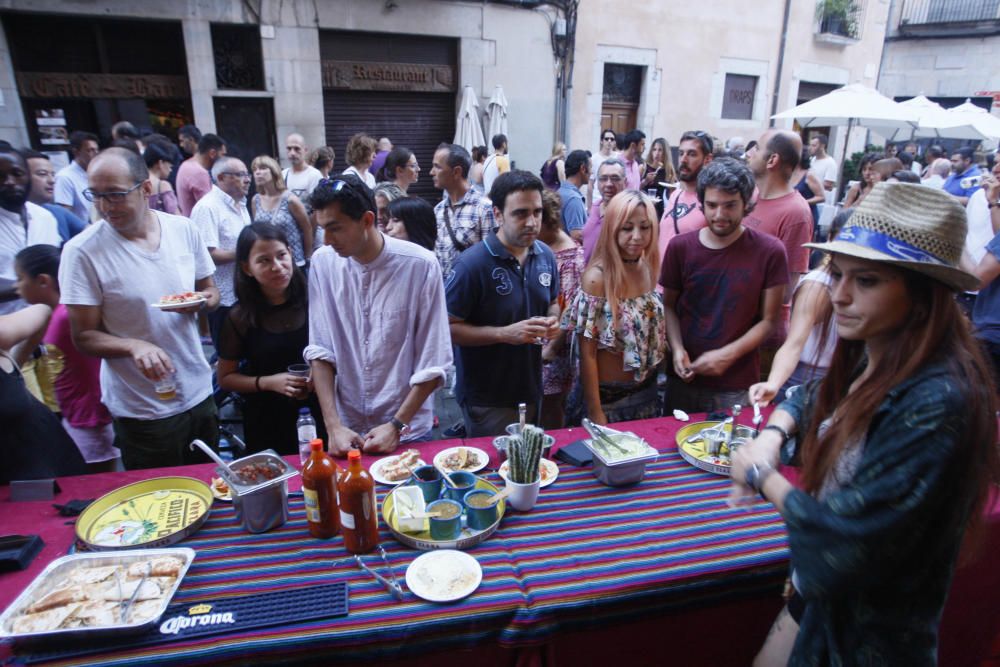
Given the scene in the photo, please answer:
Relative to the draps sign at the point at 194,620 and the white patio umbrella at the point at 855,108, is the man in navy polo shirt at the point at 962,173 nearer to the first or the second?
the white patio umbrella at the point at 855,108

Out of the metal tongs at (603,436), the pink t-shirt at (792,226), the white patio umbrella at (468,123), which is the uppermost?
the white patio umbrella at (468,123)

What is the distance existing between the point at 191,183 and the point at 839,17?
15731mm

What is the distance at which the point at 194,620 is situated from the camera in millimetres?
1502

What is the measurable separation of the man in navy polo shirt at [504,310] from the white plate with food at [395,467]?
0.80 m

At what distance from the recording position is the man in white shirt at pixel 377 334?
7.99 feet

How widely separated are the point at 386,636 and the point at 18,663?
35.1 inches

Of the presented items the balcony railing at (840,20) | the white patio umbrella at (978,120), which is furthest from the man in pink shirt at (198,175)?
the balcony railing at (840,20)

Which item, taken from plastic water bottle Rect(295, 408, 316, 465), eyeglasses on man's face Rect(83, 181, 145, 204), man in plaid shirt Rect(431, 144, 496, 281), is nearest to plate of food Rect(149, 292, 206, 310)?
eyeglasses on man's face Rect(83, 181, 145, 204)

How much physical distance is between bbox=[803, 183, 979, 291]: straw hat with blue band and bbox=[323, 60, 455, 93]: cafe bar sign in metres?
9.92

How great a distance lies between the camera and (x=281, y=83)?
9.12m

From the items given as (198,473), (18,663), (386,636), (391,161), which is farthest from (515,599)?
(391,161)

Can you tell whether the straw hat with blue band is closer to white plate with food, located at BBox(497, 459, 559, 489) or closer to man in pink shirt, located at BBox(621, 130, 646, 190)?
white plate with food, located at BBox(497, 459, 559, 489)

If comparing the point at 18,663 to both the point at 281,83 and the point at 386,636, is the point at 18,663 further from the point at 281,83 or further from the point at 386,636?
the point at 281,83

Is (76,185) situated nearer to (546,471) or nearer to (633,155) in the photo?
(546,471)
